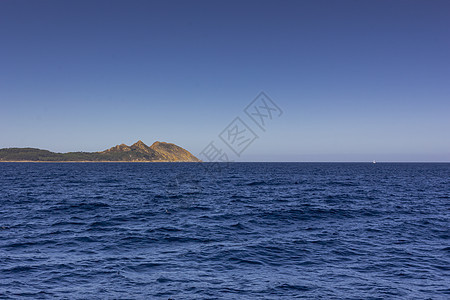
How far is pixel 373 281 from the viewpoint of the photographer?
12852 mm

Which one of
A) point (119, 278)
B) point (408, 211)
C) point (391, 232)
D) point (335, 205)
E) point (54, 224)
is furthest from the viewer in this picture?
point (335, 205)

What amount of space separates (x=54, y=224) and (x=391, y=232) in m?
25.3

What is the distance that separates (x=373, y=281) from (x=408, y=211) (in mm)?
20715

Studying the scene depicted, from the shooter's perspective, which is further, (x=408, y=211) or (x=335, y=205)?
(x=335, y=205)

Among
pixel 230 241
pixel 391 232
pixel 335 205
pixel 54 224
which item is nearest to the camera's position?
pixel 230 241

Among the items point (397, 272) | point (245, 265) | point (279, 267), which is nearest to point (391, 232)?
point (397, 272)

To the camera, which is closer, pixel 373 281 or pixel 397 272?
pixel 373 281

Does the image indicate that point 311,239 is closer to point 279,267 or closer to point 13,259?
point 279,267

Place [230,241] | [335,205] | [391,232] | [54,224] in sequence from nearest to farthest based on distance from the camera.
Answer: [230,241] < [391,232] < [54,224] < [335,205]

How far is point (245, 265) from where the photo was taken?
1458 cm

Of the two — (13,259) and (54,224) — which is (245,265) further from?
(54,224)

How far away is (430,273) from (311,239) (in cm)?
677

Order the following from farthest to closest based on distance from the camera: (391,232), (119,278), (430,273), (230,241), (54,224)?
(54,224)
(391,232)
(230,241)
(430,273)
(119,278)

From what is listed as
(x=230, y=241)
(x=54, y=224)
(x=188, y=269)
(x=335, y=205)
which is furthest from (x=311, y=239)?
(x=54, y=224)
